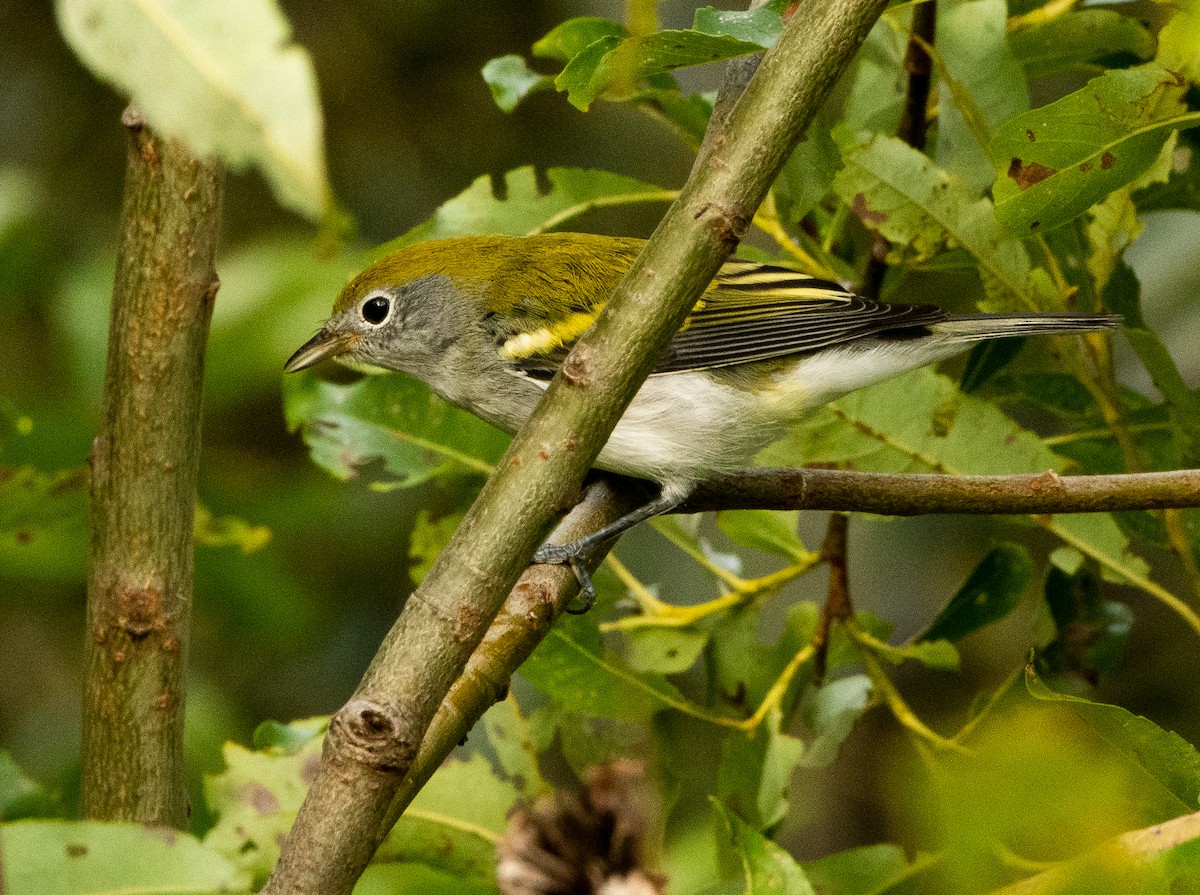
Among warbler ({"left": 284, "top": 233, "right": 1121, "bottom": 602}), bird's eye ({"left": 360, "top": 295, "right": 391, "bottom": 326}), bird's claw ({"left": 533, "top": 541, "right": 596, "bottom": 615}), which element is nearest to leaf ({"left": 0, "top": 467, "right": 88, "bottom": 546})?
warbler ({"left": 284, "top": 233, "right": 1121, "bottom": 602})

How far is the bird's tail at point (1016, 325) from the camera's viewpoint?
1.95 m

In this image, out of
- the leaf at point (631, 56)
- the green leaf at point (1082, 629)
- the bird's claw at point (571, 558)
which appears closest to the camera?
the leaf at point (631, 56)

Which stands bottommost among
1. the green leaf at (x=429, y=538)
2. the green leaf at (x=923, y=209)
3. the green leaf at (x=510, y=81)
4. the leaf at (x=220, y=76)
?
the green leaf at (x=429, y=538)

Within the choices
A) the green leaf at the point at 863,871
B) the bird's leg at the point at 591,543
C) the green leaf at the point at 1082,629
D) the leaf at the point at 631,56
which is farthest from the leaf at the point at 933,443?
the leaf at the point at 631,56

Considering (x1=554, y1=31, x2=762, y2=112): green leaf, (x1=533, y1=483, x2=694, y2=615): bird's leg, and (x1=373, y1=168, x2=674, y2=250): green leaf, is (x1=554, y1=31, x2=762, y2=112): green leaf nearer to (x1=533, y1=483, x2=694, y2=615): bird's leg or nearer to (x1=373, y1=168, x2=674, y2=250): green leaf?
(x1=533, y1=483, x2=694, y2=615): bird's leg

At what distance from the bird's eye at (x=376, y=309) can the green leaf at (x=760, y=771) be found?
49.2 inches

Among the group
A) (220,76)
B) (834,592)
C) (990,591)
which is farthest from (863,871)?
(220,76)

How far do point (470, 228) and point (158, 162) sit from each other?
72cm

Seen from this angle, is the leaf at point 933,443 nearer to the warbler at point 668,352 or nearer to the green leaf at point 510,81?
the warbler at point 668,352

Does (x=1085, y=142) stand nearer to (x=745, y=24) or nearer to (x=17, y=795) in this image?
(x=745, y=24)

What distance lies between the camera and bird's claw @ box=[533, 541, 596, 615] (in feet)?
5.52

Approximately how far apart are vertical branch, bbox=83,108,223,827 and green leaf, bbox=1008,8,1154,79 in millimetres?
1372

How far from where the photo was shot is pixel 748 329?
2.65 m

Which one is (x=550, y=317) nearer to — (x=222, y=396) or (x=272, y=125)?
(x=222, y=396)
